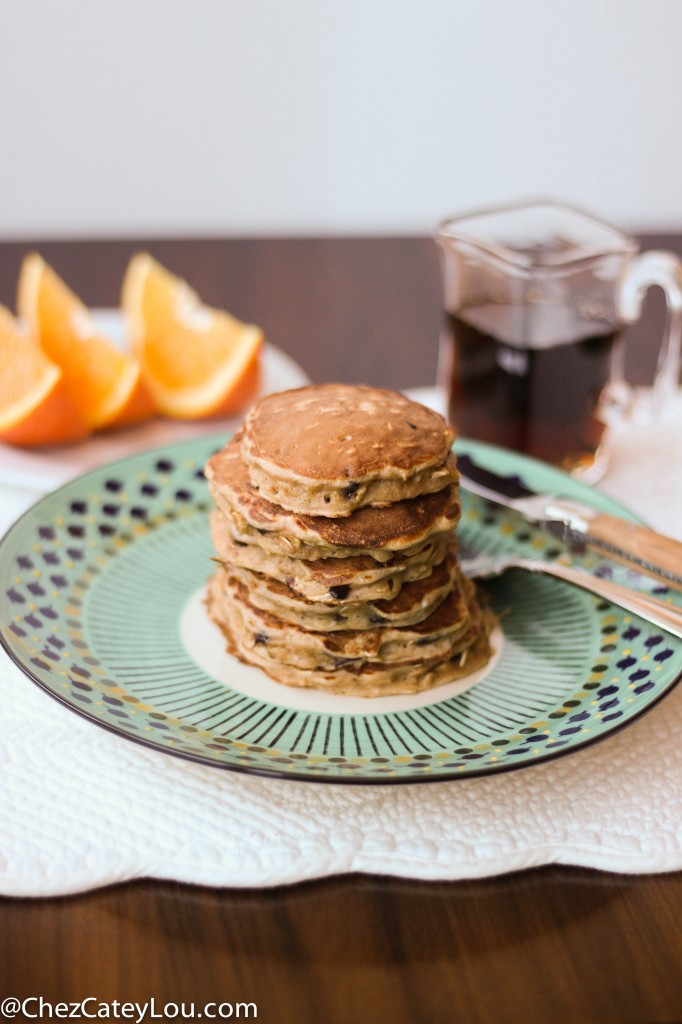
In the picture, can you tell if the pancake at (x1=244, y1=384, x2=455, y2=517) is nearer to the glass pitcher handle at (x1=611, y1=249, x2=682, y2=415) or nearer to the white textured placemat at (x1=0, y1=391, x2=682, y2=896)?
the white textured placemat at (x1=0, y1=391, x2=682, y2=896)

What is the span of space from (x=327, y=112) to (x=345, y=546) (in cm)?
253

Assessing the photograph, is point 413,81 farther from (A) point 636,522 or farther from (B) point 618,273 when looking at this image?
(A) point 636,522

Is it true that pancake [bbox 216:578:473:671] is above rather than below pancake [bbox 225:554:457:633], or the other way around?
below

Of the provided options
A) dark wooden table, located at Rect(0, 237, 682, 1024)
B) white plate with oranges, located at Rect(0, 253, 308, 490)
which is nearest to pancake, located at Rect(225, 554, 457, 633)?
dark wooden table, located at Rect(0, 237, 682, 1024)

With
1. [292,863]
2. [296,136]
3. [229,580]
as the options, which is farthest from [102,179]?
[292,863]

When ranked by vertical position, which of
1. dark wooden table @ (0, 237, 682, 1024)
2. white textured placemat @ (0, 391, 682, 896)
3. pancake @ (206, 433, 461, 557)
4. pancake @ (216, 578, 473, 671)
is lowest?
dark wooden table @ (0, 237, 682, 1024)

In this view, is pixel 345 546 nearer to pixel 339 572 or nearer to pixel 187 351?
pixel 339 572

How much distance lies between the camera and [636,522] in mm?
1359

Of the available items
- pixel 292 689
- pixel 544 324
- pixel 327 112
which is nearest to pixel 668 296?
pixel 544 324

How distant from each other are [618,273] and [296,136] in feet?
6.45

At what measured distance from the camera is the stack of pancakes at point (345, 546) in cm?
110

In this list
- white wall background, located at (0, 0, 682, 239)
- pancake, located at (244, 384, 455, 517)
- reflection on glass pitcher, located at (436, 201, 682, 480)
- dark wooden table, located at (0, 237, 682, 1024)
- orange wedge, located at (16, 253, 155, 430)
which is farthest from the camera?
white wall background, located at (0, 0, 682, 239)

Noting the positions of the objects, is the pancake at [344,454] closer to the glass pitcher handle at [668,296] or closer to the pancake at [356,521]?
the pancake at [356,521]

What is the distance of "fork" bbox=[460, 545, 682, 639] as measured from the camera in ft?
3.90
